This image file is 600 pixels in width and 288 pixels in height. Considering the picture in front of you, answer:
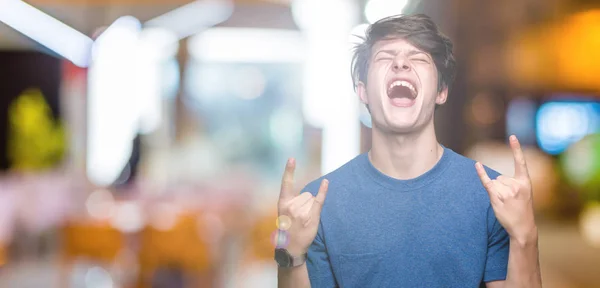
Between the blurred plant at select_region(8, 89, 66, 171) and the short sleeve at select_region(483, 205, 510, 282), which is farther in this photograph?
the blurred plant at select_region(8, 89, 66, 171)

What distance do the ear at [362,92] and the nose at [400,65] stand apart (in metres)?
0.05

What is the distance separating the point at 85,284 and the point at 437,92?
13.8 feet

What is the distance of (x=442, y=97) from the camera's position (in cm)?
98

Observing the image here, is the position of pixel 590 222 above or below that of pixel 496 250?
below

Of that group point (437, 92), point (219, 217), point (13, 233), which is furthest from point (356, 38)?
point (13, 233)

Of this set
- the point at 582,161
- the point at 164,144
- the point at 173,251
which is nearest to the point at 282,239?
the point at 173,251

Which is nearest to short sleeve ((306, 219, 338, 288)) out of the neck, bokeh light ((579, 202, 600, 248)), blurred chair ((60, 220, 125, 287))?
the neck

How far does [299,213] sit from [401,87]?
0.69 ft

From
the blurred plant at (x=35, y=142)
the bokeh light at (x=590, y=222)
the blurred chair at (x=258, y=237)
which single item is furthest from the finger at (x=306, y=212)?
the bokeh light at (x=590, y=222)

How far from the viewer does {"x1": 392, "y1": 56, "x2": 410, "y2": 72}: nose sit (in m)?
0.96

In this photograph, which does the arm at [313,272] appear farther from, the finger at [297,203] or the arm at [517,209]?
the arm at [517,209]

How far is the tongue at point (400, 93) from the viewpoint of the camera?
960mm

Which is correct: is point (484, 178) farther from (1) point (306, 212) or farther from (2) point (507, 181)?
(1) point (306, 212)

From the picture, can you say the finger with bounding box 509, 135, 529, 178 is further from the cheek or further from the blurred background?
the blurred background
